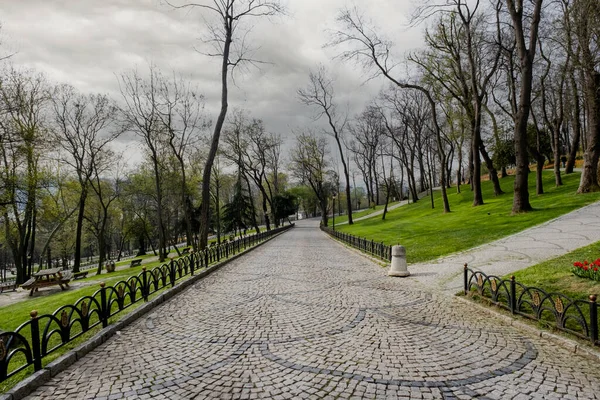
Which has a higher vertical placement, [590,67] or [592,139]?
[590,67]

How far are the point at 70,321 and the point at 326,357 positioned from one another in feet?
Answer: 13.8

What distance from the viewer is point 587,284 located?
627 cm

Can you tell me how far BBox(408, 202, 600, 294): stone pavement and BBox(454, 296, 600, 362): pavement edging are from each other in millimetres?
2075

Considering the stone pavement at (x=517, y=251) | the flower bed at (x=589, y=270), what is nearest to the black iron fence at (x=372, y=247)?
the stone pavement at (x=517, y=251)

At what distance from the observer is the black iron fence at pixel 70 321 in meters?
4.04

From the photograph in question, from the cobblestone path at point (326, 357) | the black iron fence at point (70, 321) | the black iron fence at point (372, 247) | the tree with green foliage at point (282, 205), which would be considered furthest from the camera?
the tree with green foliage at point (282, 205)

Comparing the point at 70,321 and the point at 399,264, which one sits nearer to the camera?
the point at 70,321

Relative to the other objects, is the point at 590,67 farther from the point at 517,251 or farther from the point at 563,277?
the point at 563,277

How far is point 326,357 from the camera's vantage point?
14.7 feet

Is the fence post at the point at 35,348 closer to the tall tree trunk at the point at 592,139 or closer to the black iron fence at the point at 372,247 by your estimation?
the black iron fence at the point at 372,247

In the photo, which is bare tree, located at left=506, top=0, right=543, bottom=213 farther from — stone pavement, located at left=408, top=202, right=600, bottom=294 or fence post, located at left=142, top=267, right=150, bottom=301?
fence post, located at left=142, top=267, right=150, bottom=301

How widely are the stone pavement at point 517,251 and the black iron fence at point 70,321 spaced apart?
7715 millimetres

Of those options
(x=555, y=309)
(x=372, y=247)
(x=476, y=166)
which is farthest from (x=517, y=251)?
(x=476, y=166)

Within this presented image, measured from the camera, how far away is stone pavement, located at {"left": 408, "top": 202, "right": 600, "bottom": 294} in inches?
363
